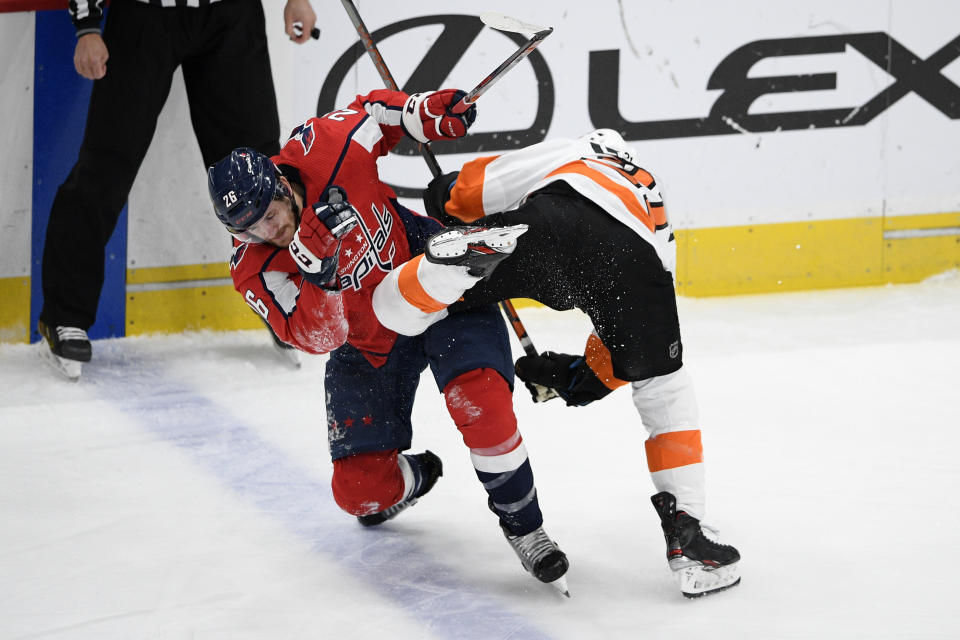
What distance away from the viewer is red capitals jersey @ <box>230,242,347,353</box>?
203 centimetres

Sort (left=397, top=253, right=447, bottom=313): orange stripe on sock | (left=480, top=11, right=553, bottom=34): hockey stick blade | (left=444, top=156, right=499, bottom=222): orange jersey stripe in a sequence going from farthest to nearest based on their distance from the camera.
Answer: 1. (left=480, top=11, right=553, bottom=34): hockey stick blade
2. (left=444, top=156, right=499, bottom=222): orange jersey stripe
3. (left=397, top=253, right=447, bottom=313): orange stripe on sock

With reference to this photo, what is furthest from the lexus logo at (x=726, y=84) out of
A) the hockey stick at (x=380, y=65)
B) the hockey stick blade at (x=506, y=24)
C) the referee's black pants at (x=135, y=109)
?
the hockey stick blade at (x=506, y=24)

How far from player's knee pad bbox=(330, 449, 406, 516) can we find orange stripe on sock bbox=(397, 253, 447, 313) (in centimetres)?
47

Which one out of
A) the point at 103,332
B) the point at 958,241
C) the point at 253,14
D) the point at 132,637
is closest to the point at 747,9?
the point at 958,241


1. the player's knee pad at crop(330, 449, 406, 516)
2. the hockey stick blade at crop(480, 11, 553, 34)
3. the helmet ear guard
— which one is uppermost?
the hockey stick blade at crop(480, 11, 553, 34)

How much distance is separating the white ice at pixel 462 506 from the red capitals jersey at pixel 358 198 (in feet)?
1.56

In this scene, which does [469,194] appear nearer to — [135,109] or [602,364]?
[602,364]

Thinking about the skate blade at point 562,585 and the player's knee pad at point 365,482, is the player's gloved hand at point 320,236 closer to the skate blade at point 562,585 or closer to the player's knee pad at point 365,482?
the player's knee pad at point 365,482

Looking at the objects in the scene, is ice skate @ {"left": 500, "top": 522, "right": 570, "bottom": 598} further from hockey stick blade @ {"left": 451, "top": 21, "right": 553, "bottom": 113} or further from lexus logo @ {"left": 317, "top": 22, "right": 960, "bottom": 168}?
lexus logo @ {"left": 317, "top": 22, "right": 960, "bottom": 168}

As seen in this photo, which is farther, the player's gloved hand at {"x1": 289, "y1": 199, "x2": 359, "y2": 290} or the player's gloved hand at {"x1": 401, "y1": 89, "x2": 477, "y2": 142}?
the player's gloved hand at {"x1": 401, "y1": 89, "x2": 477, "y2": 142}

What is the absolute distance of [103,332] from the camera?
12.2ft

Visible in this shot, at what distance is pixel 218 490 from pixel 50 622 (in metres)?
0.66

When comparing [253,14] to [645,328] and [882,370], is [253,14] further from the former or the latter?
[882,370]

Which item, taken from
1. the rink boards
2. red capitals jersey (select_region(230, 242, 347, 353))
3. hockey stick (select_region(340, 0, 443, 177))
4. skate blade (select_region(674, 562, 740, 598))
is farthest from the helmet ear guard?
the rink boards
